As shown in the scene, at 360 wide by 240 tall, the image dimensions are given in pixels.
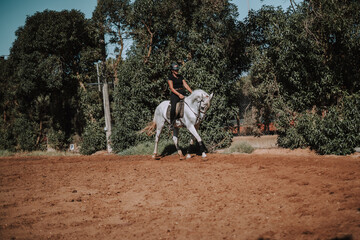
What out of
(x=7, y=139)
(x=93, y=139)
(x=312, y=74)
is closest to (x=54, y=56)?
(x=93, y=139)

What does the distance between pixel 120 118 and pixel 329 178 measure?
39.0ft

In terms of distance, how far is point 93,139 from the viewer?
1780cm

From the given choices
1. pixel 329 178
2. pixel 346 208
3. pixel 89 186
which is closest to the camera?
pixel 346 208

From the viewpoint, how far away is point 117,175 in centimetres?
845

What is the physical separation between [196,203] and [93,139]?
13639 millimetres

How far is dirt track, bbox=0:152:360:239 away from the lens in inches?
161

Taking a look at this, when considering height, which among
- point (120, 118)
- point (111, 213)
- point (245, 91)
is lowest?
point (111, 213)

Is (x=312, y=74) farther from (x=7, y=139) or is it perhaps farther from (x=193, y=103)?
(x=7, y=139)

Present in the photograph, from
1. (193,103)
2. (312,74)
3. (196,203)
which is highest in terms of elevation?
(312,74)

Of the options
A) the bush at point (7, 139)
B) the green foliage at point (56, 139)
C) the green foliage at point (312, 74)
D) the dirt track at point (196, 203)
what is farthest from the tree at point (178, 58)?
A: the bush at point (7, 139)

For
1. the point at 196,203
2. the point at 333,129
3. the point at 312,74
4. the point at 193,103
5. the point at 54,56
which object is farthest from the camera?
the point at 54,56

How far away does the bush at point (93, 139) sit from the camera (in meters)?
17.8

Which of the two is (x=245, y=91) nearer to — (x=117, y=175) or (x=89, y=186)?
(x=117, y=175)

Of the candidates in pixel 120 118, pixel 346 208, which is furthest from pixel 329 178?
pixel 120 118
